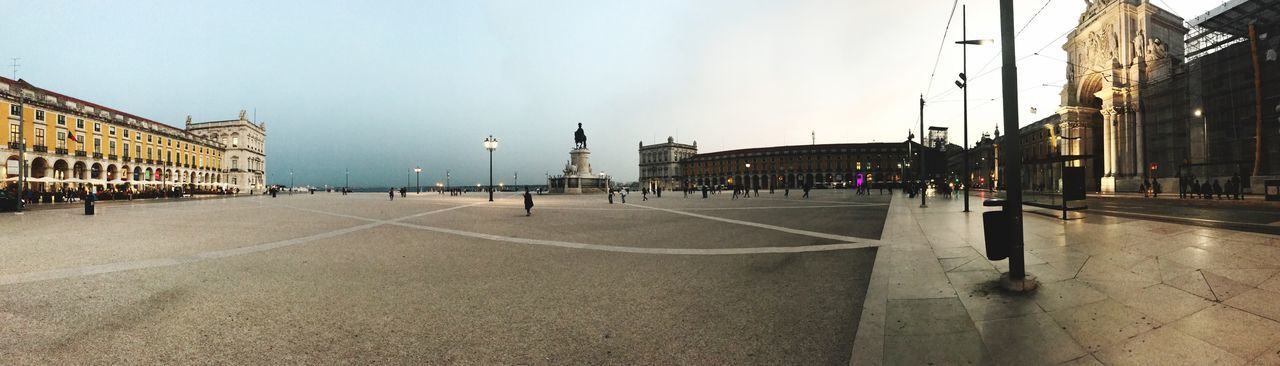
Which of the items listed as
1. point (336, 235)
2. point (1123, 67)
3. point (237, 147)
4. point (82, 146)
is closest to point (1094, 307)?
point (336, 235)

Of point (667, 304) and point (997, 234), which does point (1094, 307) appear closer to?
point (997, 234)

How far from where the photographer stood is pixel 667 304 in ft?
14.8

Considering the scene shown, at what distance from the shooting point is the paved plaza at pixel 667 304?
3.15 metres

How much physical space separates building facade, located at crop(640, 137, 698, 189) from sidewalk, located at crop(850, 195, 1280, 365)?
12451 cm

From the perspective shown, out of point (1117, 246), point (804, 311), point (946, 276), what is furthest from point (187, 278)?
point (1117, 246)

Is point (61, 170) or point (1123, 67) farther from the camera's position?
point (61, 170)

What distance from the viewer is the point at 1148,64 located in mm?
32656

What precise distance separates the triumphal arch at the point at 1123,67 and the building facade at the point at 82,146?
250 ft

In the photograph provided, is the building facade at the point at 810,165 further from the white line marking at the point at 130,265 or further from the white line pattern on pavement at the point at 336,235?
the white line marking at the point at 130,265

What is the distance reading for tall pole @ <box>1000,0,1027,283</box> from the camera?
451 centimetres

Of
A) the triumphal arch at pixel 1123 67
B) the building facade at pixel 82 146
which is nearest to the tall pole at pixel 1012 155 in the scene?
the triumphal arch at pixel 1123 67

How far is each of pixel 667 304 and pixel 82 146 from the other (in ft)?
247

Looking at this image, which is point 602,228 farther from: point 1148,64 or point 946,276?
point 1148,64

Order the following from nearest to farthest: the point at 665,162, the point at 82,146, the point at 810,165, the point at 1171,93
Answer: the point at 1171,93, the point at 82,146, the point at 810,165, the point at 665,162
